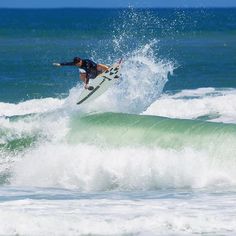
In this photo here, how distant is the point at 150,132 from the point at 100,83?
196 centimetres

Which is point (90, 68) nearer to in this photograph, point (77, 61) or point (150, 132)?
point (77, 61)

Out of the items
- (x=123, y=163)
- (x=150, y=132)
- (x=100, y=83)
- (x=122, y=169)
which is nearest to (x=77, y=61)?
(x=100, y=83)

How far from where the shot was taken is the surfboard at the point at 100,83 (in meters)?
22.0

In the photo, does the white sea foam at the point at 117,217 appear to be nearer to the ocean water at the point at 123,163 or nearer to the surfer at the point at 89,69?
the ocean water at the point at 123,163

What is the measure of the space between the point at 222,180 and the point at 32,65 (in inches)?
1273

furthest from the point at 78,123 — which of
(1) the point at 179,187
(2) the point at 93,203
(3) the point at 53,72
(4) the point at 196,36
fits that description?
(4) the point at 196,36

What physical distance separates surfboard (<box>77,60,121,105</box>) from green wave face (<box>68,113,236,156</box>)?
55cm

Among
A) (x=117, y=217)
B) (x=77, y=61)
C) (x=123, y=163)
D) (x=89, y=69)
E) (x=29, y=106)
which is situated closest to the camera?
(x=117, y=217)

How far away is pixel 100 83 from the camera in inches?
882

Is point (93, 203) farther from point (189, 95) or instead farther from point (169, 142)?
point (189, 95)

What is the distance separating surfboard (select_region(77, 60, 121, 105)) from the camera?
22.0m

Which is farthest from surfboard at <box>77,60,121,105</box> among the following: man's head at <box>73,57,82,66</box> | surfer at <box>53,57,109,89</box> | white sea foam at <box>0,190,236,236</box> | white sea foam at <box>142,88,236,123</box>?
white sea foam at <box>0,190,236,236</box>

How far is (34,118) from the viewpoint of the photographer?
23.1m

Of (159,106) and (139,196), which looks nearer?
(139,196)
